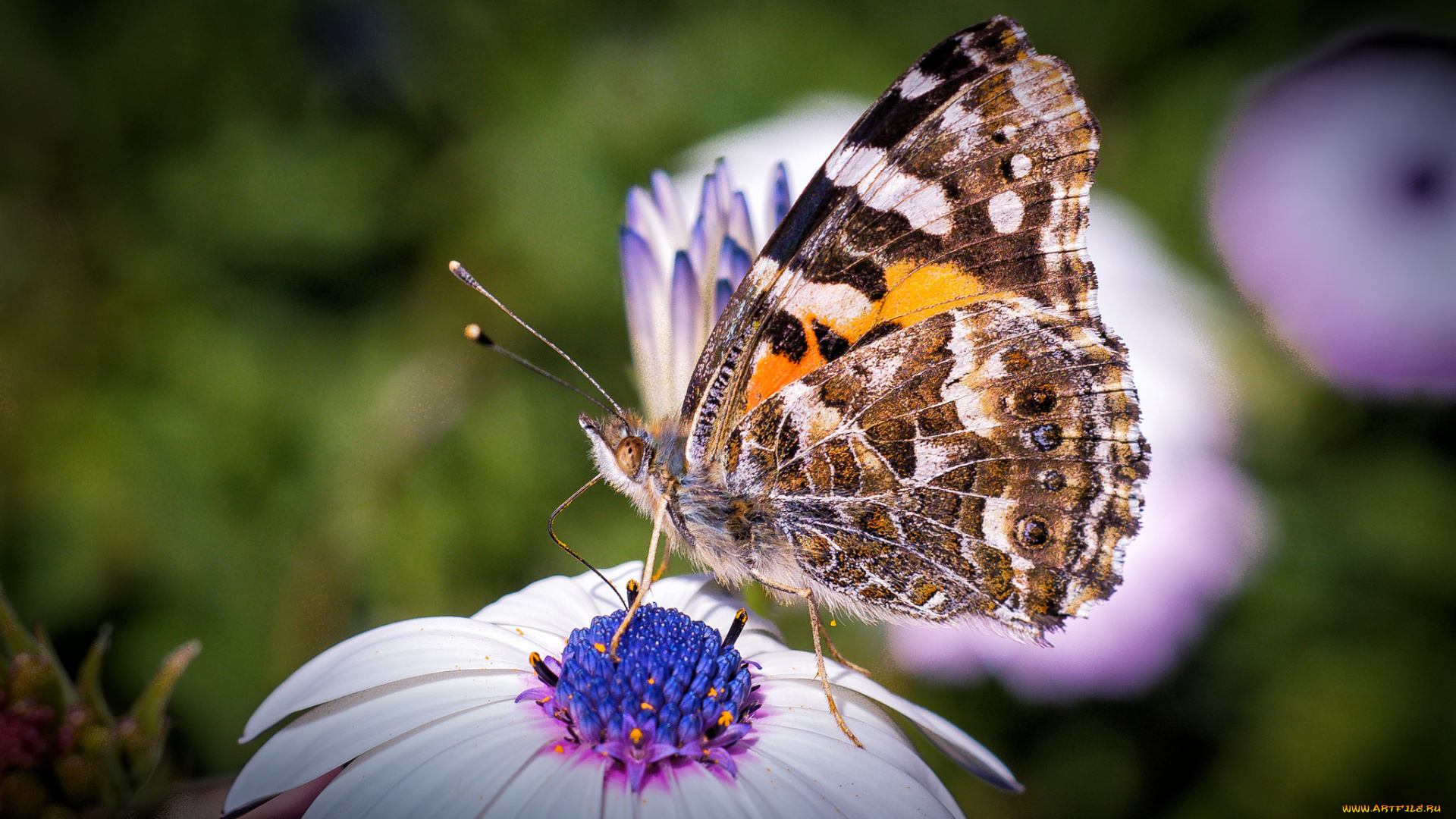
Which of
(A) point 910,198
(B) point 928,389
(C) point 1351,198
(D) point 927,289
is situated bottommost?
(B) point 928,389

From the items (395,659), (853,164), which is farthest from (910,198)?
(395,659)

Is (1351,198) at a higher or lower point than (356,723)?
higher

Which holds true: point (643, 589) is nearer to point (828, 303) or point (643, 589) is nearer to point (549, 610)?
point (549, 610)

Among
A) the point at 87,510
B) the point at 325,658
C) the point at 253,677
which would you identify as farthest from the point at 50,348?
the point at 325,658

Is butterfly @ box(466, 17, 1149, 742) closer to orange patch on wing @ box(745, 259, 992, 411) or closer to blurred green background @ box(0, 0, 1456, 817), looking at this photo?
orange patch on wing @ box(745, 259, 992, 411)

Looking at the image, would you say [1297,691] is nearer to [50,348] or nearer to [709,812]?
[709,812]

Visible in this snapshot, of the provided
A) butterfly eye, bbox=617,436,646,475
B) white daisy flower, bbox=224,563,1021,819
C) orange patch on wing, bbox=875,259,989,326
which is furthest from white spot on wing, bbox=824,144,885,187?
white daisy flower, bbox=224,563,1021,819
